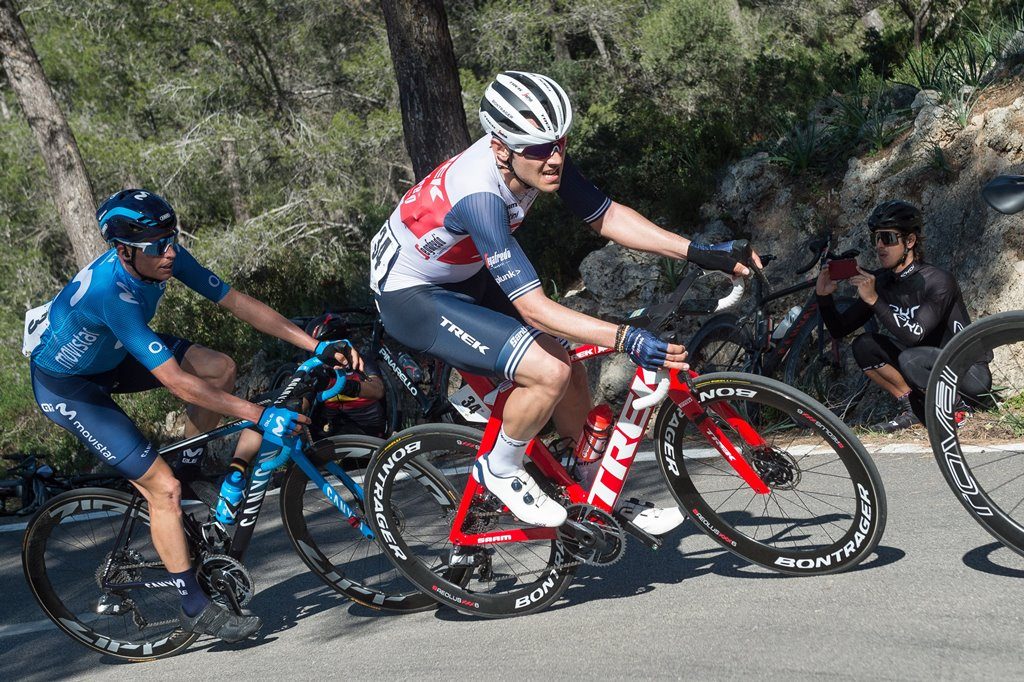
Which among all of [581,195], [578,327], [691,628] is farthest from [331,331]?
[691,628]

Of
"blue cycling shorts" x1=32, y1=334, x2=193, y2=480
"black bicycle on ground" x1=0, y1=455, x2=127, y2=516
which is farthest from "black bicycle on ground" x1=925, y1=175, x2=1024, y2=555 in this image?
"black bicycle on ground" x1=0, y1=455, x2=127, y2=516

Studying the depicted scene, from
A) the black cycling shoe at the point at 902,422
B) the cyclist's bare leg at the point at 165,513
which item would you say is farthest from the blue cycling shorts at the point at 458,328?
the black cycling shoe at the point at 902,422

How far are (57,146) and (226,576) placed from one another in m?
10.4

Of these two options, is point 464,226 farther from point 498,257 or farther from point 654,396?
point 654,396

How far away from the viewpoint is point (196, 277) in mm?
4895

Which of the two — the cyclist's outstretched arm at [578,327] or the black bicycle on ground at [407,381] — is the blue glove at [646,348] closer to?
the cyclist's outstretched arm at [578,327]

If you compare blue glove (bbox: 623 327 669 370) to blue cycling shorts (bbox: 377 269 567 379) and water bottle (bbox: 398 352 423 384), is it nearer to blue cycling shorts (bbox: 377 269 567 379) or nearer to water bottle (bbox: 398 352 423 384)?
blue cycling shorts (bbox: 377 269 567 379)

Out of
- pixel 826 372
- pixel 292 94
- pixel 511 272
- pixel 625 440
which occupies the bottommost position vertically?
pixel 826 372

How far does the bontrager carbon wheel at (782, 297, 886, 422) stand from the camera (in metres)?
7.28

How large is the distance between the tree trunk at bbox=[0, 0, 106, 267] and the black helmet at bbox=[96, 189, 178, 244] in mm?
9545

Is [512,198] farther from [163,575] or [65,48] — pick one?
[65,48]

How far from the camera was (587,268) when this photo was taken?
9922mm

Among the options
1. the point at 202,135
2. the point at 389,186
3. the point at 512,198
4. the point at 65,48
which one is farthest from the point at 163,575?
the point at 65,48

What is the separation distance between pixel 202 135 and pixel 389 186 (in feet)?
14.1
